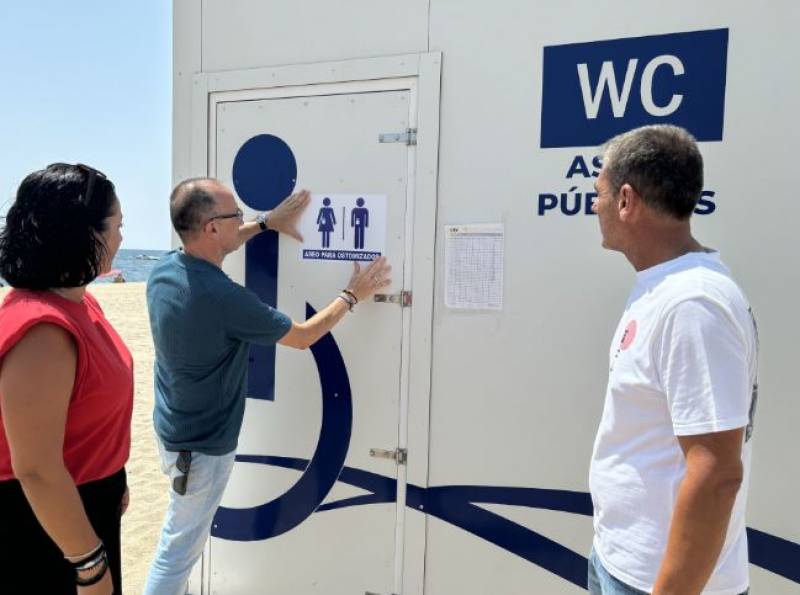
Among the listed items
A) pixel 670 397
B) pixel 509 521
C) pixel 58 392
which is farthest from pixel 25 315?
pixel 509 521

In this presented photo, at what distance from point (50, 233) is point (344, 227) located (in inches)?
49.4

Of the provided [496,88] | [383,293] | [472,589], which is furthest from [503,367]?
[496,88]

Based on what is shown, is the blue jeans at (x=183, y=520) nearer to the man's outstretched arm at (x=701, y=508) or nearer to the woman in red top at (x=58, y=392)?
the woman in red top at (x=58, y=392)

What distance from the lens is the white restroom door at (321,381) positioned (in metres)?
2.44

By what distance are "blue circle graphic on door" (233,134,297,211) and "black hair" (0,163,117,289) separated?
1198 millimetres

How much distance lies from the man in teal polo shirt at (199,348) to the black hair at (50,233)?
2.20ft

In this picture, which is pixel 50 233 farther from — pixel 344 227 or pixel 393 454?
pixel 393 454

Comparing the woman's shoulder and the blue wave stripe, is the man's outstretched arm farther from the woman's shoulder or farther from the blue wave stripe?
the woman's shoulder

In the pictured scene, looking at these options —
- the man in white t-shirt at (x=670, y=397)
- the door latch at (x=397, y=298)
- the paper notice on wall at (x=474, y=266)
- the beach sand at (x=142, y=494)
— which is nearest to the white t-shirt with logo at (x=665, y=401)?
the man in white t-shirt at (x=670, y=397)

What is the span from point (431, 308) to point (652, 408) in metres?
1.20

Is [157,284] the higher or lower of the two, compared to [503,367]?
higher

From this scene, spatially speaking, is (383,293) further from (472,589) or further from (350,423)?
(472,589)

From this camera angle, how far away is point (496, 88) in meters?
2.22

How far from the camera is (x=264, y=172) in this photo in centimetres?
267
